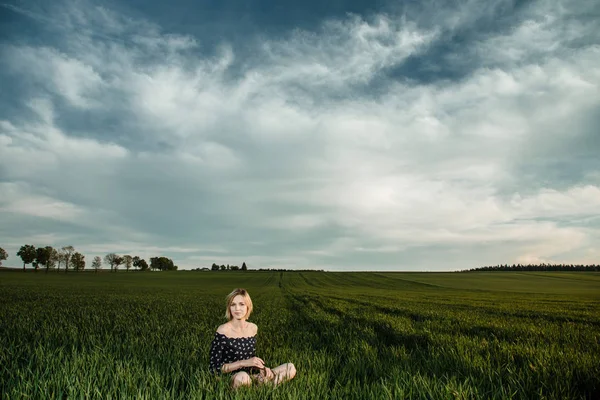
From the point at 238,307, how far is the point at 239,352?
2.21 ft

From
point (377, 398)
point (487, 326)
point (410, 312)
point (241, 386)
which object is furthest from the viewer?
point (410, 312)

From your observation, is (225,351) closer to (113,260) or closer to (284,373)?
(284,373)

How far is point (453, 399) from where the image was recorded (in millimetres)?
4234

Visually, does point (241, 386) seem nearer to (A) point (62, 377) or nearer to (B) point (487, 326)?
(A) point (62, 377)

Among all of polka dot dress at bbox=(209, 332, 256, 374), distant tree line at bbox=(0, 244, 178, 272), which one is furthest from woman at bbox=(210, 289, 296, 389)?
distant tree line at bbox=(0, 244, 178, 272)

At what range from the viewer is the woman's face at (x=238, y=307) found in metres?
5.72

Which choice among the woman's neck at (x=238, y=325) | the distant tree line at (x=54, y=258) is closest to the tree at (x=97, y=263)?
the distant tree line at (x=54, y=258)

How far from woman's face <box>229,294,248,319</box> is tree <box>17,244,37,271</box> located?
523 ft

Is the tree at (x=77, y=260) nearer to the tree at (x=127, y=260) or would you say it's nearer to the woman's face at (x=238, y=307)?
the tree at (x=127, y=260)

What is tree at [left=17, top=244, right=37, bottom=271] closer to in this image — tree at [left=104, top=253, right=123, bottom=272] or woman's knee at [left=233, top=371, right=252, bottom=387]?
tree at [left=104, top=253, right=123, bottom=272]

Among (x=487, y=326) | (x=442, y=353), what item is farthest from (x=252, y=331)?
(x=487, y=326)

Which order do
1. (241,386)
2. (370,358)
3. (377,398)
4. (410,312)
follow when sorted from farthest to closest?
(410,312)
(370,358)
(241,386)
(377,398)

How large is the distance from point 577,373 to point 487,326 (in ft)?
27.2

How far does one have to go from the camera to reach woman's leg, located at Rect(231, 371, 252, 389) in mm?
4613
